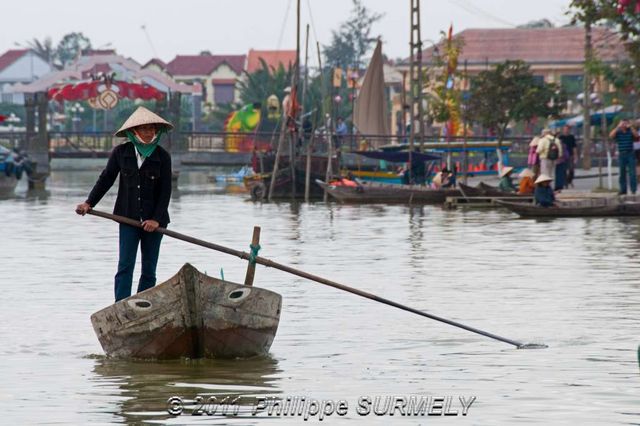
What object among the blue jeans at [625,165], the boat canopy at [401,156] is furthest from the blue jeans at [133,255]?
the boat canopy at [401,156]

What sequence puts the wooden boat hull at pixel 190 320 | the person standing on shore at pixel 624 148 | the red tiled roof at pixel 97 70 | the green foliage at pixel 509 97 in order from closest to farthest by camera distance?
the wooden boat hull at pixel 190 320, the person standing on shore at pixel 624 148, the green foliage at pixel 509 97, the red tiled roof at pixel 97 70

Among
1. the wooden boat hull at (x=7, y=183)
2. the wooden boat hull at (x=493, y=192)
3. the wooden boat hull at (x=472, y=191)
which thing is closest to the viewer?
the wooden boat hull at (x=493, y=192)

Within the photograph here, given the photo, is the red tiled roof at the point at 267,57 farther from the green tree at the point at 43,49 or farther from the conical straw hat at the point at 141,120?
the conical straw hat at the point at 141,120

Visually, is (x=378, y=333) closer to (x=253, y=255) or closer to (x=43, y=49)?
(x=253, y=255)

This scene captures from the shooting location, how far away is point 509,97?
5669 cm

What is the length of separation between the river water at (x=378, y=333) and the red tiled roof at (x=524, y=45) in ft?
234

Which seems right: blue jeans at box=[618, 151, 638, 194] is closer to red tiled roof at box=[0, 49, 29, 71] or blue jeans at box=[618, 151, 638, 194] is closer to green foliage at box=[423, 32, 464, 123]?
green foliage at box=[423, 32, 464, 123]

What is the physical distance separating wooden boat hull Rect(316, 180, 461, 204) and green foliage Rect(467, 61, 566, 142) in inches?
526

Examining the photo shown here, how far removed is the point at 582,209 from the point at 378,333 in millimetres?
17371

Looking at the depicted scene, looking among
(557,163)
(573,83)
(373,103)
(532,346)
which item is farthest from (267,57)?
(532,346)

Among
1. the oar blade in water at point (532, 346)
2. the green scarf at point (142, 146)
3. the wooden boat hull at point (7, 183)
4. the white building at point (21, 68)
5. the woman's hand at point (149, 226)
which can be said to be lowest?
the wooden boat hull at point (7, 183)

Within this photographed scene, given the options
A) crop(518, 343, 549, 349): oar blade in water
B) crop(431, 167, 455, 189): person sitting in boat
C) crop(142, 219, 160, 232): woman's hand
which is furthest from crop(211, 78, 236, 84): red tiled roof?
crop(142, 219, 160, 232): woman's hand

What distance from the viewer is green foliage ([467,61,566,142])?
56.3 meters

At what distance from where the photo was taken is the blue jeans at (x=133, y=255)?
12.7 m
